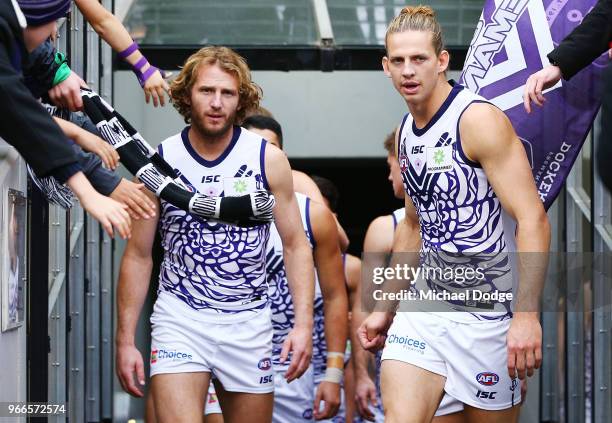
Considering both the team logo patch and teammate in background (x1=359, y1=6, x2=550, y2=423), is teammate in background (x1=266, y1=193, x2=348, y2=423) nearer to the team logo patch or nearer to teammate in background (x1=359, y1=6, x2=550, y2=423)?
teammate in background (x1=359, y1=6, x2=550, y2=423)

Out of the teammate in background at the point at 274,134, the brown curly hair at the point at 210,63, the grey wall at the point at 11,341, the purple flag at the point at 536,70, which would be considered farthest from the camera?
the teammate in background at the point at 274,134

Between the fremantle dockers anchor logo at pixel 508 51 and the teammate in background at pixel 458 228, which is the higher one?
the fremantle dockers anchor logo at pixel 508 51

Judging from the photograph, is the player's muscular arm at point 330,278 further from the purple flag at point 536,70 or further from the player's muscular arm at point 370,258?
the purple flag at point 536,70

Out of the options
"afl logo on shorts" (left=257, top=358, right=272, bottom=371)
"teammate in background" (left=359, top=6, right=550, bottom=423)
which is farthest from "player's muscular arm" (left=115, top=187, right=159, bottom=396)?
"teammate in background" (left=359, top=6, right=550, bottom=423)

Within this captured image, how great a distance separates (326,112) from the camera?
12.5 metres

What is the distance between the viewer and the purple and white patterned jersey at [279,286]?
725 cm

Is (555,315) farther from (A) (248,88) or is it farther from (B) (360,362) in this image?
(A) (248,88)

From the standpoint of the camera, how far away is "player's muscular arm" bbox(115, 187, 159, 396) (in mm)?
5984

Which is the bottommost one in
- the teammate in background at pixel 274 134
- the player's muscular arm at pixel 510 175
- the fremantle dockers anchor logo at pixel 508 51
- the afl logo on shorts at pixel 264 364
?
the afl logo on shorts at pixel 264 364

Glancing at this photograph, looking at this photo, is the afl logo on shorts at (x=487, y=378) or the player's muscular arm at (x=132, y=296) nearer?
the afl logo on shorts at (x=487, y=378)

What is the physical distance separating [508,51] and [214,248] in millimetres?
1696

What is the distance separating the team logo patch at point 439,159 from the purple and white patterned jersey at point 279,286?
180 centimetres

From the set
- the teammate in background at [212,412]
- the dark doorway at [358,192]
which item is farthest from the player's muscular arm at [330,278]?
the dark doorway at [358,192]

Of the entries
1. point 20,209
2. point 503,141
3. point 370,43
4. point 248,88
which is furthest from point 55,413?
point 370,43
